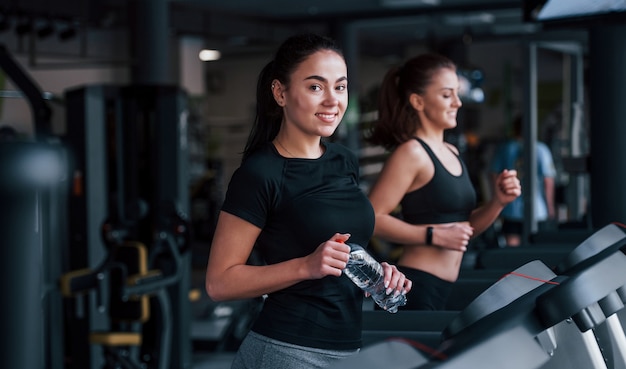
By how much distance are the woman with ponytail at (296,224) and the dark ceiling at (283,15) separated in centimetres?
761

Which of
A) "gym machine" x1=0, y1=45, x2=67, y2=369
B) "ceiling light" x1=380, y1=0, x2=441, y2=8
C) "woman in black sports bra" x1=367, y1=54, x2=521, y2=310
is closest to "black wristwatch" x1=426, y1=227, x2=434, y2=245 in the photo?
"woman in black sports bra" x1=367, y1=54, x2=521, y2=310

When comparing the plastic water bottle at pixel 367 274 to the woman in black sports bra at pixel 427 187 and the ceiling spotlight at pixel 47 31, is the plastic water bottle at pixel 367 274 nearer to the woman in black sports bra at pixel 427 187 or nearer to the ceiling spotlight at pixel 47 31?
the woman in black sports bra at pixel 427 187

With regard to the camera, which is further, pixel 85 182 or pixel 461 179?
pixel 85 182

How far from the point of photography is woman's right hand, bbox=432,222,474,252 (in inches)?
97.0

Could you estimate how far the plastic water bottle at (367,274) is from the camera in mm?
1707

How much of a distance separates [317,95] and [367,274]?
0.35 metres

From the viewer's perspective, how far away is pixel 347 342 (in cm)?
182

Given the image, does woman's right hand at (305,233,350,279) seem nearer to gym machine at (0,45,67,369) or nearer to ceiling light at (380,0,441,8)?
gym machine at (0,45,67,369)

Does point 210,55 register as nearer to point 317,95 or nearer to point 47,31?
point 47,31

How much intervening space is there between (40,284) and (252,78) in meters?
13.1

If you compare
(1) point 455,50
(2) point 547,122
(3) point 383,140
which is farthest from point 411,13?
(3) point 383,140

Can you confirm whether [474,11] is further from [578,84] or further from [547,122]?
[578,84]

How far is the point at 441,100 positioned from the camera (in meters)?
2.61

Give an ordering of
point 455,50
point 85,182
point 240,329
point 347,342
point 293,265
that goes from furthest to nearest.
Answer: point 455,50 → point 240,329 → point 85,182 → point 347,342 → point 293,265
